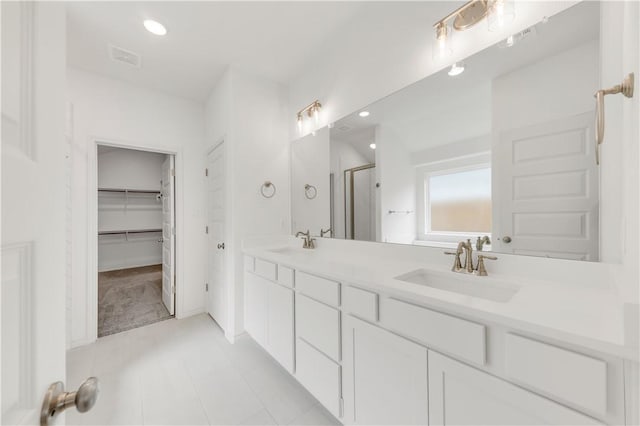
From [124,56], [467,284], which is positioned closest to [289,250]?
[467,284]

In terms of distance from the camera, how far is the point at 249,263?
7.47 feet

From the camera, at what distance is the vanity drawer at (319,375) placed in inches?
53.6

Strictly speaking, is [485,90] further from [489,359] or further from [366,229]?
[489,359]

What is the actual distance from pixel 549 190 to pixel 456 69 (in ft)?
2.58

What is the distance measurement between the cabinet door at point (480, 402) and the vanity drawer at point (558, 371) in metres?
0.04

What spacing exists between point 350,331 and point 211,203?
2.38 meters

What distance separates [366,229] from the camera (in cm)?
193

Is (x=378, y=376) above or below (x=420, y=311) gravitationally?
below

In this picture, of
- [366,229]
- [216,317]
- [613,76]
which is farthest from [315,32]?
[216,317]

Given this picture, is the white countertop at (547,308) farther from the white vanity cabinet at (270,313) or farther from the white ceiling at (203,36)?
the white ceiling at (203,36)

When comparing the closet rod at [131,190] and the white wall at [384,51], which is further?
the closet rod at [131,190]

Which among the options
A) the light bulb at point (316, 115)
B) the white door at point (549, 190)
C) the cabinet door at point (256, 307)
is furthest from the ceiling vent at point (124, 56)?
the white door at point (549, 190)

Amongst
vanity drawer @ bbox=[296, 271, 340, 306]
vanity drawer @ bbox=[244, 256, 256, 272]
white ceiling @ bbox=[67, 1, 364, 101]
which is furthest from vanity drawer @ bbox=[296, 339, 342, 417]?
white ceiling @ bbox=[67, 1, 364, 101]

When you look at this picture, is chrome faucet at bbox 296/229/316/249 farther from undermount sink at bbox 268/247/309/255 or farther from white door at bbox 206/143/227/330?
white door at bbox 206/143/227/330
